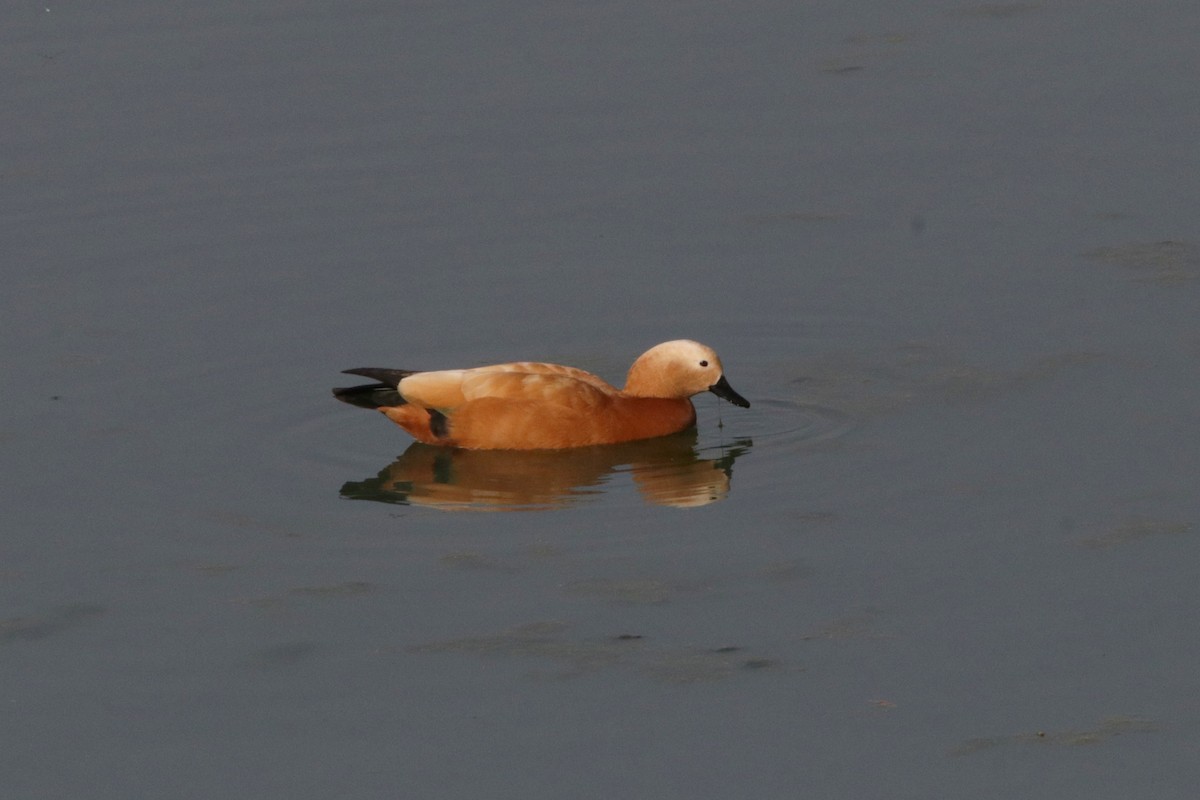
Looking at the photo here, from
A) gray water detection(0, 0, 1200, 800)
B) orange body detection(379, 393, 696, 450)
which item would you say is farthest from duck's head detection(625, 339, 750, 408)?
gray water detection(0, 0, 1200, 800)

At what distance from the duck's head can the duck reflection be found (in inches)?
11.2

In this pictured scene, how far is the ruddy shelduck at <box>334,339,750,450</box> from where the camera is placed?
11969mm

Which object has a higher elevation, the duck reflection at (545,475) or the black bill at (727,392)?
the black bill at (727,392)

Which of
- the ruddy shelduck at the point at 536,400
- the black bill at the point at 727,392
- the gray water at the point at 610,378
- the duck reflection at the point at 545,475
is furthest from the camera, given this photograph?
the black bill at the point at 727,392

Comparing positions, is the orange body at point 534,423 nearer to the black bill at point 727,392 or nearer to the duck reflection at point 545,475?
the duck reflection at point 545,475

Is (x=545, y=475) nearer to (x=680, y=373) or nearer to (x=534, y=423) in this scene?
(x=534, y=423)

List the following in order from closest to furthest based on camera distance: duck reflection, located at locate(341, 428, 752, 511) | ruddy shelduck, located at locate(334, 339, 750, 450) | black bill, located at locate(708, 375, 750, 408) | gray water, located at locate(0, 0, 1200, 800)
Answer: gray water, located at locate(0, 0, 1200, 800) → duck reflection, located at locate(341, 428, 752, 511) → ruddy shelduck, located at locate(334, 339, 750, 450) → black bill, located at locate(708, 375, 750, 408)

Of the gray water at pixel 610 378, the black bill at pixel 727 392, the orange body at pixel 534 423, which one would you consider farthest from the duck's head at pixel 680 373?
the gray water at pixel 610 378

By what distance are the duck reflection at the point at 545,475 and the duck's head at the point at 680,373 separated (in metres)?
0.28

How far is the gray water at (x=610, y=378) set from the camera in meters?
8.39

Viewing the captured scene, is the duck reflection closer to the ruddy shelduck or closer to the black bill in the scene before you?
the ruddy shelduck

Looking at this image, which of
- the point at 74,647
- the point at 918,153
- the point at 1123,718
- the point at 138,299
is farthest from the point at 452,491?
the point at 918,153

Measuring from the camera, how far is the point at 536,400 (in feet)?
39.3

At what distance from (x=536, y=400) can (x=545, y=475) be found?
22.1 inches
